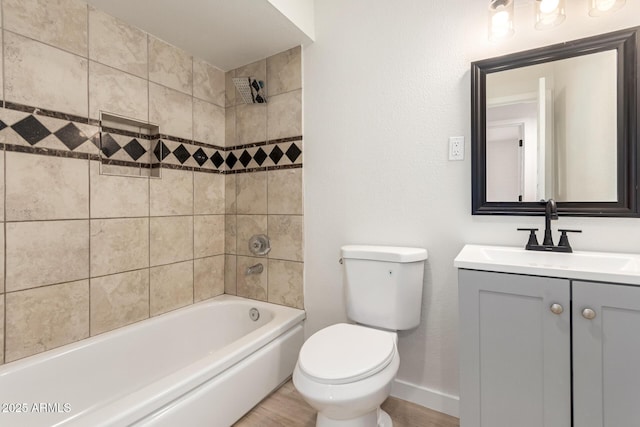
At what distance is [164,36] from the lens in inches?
70.7

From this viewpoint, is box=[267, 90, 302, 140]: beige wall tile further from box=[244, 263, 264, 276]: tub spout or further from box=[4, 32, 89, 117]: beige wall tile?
box=[4, 32, 89, 117]: beige wall tile

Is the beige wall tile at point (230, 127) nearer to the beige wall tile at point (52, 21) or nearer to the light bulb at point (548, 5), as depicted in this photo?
Answer: the beige wall tile at point (52, 21)

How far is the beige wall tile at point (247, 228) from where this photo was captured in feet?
6.79

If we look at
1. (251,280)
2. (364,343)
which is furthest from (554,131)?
(251,280)

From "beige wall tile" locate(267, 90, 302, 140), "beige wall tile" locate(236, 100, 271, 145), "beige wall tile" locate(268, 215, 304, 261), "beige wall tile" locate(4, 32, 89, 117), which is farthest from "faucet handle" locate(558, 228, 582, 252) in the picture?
"beige wall tile" locate(4, 32, 89, 117)

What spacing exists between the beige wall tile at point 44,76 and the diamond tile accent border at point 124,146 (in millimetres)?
47

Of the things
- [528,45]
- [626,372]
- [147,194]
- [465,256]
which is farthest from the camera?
[147,194]

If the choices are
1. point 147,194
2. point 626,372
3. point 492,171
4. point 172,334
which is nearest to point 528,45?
point 492,171

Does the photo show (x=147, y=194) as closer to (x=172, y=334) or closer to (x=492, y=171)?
(x=172, y=334)

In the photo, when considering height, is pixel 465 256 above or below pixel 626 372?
above

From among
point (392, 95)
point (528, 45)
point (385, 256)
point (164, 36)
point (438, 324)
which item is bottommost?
point (438, 324)

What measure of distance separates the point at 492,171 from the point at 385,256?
63cm

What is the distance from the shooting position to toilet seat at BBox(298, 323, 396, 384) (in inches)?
42.8

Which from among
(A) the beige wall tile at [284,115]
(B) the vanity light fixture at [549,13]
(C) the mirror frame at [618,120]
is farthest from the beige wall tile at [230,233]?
(B) the vanity light fixture at [549,13]
